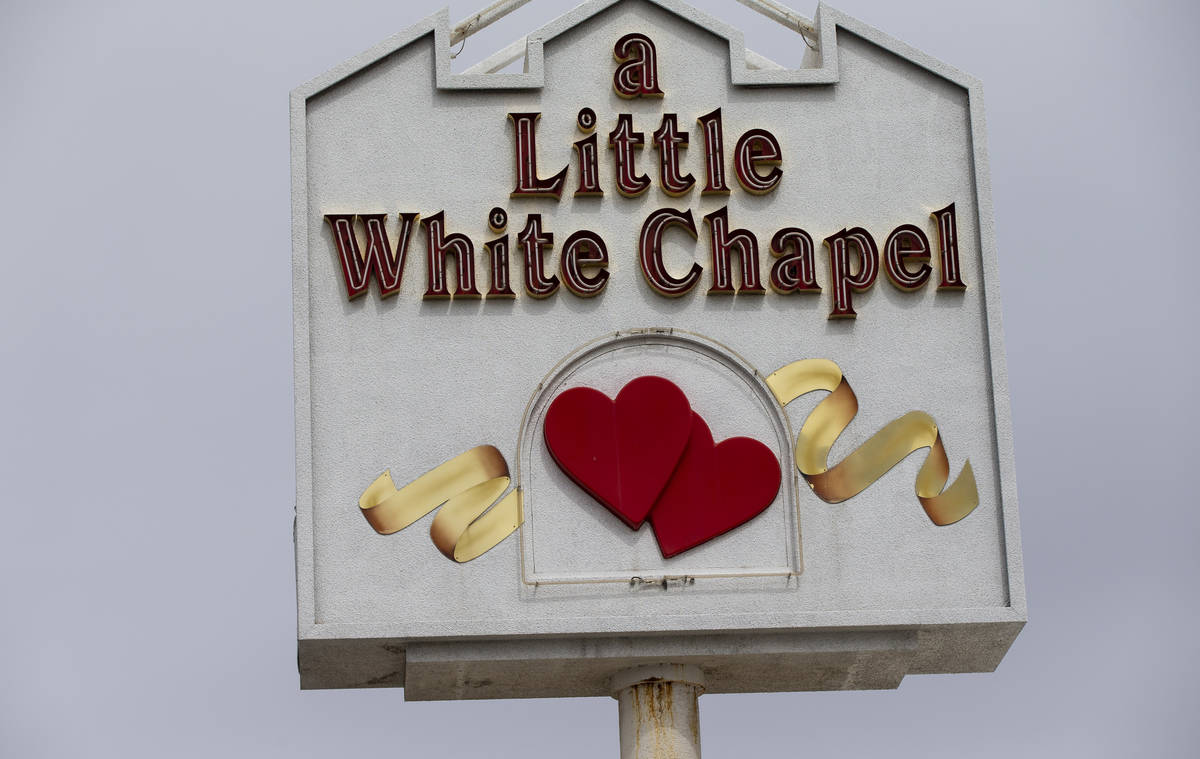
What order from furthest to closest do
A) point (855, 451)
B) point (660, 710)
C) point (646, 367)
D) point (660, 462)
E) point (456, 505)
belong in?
point (646, 367)
point (660, 710)
point (855, 451)
point (660, 462)
point (456, 505)

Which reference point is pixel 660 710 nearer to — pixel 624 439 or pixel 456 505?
pixel 624 439

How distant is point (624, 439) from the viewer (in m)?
28.8

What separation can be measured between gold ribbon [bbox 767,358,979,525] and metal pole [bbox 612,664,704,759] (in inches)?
92.3

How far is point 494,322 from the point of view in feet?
95.2

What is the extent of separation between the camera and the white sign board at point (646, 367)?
28.3m

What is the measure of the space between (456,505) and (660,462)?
210 centimetres

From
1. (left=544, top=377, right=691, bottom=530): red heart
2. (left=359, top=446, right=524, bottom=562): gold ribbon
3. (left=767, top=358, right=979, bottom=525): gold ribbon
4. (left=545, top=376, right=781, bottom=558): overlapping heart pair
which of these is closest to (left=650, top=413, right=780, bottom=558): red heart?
(left=545, top=376, right=781, bottom=558): overlapping heart pair

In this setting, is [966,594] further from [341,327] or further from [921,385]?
[341,327]

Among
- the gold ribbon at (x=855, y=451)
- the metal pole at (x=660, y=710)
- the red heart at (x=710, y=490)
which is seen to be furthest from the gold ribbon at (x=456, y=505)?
the gold ribbon at (x=855, y=451)

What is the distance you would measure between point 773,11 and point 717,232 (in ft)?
9.54

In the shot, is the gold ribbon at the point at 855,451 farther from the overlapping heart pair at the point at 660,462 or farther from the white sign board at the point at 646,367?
the overlapping heart pair at the point at 660,462

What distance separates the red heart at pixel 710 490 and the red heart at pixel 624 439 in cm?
15

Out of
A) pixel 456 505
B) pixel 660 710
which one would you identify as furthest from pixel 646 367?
pixel 660 710

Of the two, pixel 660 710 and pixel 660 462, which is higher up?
pixel 660 462
